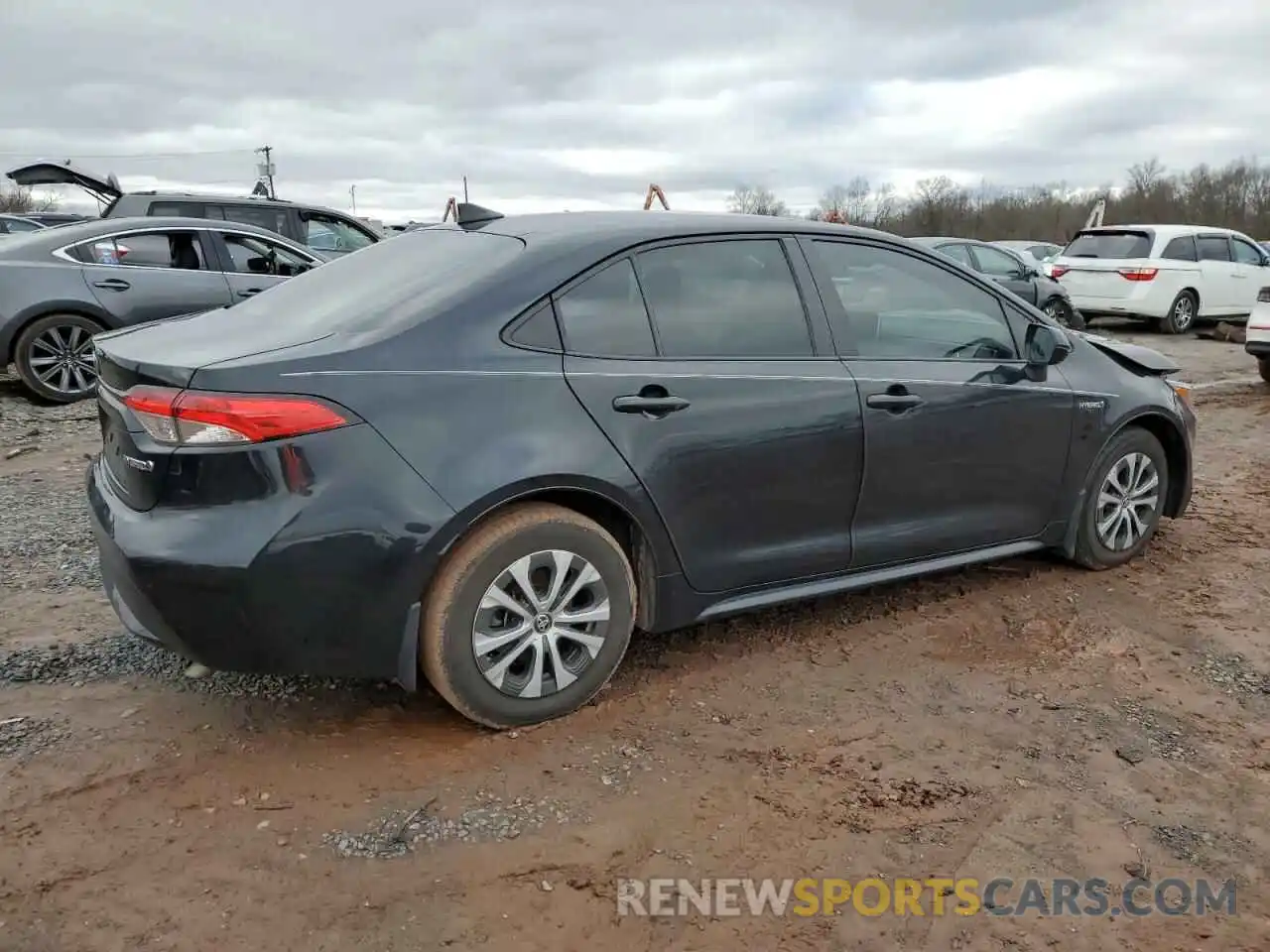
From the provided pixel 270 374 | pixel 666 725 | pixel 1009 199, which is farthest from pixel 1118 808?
pixel 1009 199

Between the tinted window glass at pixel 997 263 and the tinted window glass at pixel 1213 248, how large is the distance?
8.94ft

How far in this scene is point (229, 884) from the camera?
7.81ft

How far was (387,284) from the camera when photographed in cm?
322


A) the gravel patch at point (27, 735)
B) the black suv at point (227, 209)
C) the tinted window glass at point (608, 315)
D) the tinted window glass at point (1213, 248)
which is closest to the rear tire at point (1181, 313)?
the tinted window glass at point (1213, 248)

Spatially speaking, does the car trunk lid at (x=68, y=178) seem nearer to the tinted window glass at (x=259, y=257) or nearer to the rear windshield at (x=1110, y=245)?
the tinted window glass at (x=259, y=257)

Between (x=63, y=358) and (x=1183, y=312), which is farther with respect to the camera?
(x=1183, y=312)

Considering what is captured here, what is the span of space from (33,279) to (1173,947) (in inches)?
319

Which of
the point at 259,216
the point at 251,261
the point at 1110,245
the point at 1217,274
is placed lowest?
the point at 1217,274

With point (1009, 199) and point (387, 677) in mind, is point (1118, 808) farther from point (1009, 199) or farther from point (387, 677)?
point (1009, 199)

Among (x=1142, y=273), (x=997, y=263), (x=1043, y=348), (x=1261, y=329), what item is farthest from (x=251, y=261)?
(x=1142, y=273)

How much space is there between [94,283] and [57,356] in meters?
0.64

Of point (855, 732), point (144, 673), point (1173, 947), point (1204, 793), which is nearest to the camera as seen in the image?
point (1173, 947)

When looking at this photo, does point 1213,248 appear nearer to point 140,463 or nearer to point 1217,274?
point 1217,274

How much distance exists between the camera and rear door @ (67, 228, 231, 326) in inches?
302
